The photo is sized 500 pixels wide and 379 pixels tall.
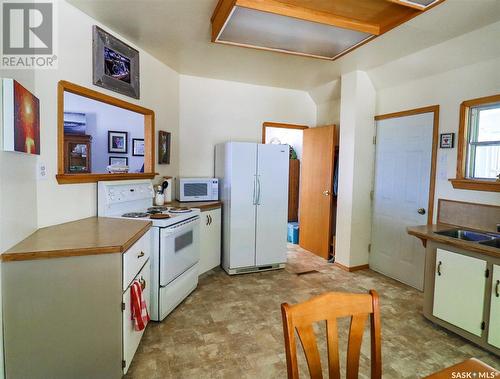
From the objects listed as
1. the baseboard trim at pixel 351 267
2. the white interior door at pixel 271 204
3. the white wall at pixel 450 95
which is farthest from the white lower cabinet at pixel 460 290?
the white interior door at pixel 271 204

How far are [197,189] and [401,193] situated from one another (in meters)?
2.51

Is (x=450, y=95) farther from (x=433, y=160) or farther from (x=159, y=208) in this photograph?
(x=159, y=208)

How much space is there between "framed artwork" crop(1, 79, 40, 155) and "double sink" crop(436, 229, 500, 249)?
3178 mm

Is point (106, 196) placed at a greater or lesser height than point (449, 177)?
lesser

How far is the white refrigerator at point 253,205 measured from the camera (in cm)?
358

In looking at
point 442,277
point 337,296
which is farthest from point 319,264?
point 337,296

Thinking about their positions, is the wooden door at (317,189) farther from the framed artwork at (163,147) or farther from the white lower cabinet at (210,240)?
the framed artwork at (163,147)

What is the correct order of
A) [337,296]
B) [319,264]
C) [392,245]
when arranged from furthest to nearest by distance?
[319,264] < [392,245] < [337,296]

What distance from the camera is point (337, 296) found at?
1.05 meters

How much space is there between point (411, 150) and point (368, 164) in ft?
1.84

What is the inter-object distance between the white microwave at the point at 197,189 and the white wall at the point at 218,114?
1.29ft

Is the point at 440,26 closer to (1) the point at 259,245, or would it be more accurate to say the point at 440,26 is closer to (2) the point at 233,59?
(2) the point at 233,59

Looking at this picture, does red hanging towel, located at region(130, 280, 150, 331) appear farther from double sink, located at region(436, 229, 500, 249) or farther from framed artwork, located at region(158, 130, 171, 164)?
double sink, located at region(436, 229, 500, 249)

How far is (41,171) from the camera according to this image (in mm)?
1965
